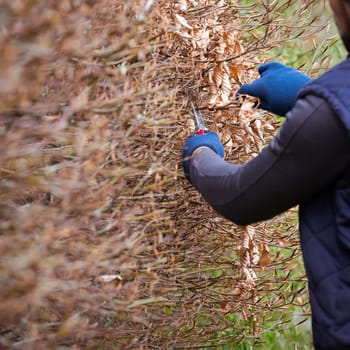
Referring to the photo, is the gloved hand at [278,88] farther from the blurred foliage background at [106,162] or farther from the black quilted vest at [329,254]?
the black quilted vest at [329,254]

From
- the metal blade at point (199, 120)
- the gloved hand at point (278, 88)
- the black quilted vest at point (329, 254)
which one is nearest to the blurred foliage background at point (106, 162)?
the metal blade at point (199, 120)

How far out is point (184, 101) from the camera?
89.0 inches

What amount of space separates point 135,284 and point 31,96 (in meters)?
0.56

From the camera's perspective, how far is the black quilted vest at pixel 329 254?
5.38ft

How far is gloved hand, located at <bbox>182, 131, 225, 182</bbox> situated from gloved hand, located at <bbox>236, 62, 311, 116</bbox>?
175 millimetres

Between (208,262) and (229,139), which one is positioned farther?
(208,262)

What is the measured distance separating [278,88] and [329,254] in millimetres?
534

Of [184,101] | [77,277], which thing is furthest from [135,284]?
[184,101]

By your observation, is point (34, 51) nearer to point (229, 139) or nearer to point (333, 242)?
point (333, 242)

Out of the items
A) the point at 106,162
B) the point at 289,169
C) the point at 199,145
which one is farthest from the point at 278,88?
the point at 106,162

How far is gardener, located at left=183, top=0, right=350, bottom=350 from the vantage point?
5.13 feet

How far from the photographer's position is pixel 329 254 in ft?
5.61

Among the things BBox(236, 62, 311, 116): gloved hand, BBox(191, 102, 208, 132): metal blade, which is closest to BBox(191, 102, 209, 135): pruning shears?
BBox(191, 102, 208, 132): metal blade

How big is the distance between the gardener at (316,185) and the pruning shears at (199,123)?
290mm
